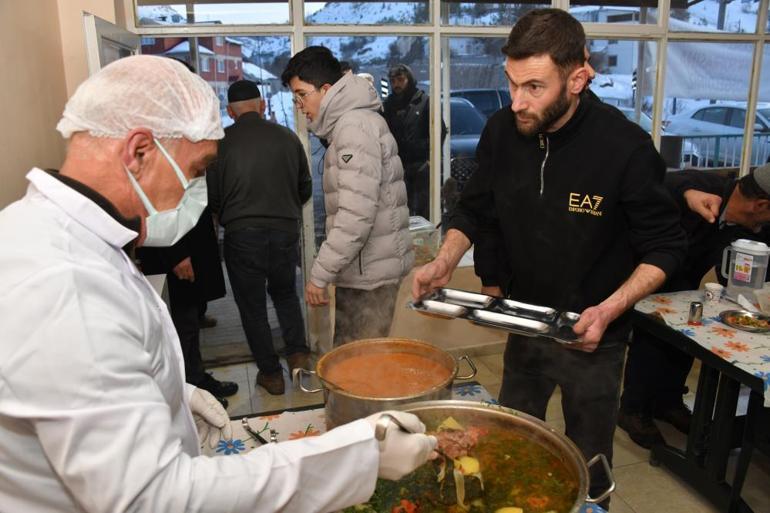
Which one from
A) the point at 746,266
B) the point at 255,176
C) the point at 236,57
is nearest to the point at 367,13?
the point at 236,57

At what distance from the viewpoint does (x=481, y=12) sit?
12.1ft

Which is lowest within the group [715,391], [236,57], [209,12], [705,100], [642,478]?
[642,478]

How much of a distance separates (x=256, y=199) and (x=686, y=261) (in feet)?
7.54

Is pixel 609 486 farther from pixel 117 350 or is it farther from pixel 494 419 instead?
pixel 117 350

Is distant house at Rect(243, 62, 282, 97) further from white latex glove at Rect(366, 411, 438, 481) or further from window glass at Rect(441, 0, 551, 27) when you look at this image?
white latex glove at Rect(366, 411, 438, 481)

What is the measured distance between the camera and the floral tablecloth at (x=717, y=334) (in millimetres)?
2111

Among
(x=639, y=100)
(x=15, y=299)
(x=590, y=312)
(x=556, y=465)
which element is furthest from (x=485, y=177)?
(x=639, y=100)

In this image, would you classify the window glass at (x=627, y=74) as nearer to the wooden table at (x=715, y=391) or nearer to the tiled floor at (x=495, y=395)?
the tiled floor at (x=495, y=395)

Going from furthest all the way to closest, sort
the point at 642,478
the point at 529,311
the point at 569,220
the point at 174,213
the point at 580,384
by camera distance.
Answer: the point at 642,478, the point at 580,384, the point at 569,220, the point at 529,311, the point at 174,213

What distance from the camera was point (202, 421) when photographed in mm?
1472

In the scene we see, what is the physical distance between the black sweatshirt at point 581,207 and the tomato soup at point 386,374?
1.62 feet

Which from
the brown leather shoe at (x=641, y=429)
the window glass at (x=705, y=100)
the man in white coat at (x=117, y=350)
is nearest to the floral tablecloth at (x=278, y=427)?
the man in white coat at (x=117, y=350)

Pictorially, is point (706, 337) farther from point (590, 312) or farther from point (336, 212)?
point (336, 212)

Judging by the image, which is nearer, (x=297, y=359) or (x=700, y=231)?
(x=700, y=231)
